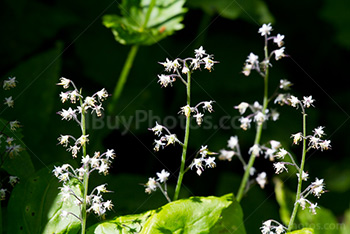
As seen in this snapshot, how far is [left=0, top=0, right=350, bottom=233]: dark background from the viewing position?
167cm

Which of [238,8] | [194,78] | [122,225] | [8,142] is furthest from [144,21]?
[122,225]

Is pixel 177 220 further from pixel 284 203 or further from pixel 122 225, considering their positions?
pixel 284 203

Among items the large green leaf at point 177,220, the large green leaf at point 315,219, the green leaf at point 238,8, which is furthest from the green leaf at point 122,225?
the green leaf at point 238,8

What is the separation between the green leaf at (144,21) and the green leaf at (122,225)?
30.2 inches

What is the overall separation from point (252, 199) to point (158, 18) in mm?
913

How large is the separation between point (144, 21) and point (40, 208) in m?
0.91

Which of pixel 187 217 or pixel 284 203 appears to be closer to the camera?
pixel 187 217

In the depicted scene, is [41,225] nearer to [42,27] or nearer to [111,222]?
[111,222]

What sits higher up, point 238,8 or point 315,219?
point 238,8

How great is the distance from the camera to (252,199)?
199 cm

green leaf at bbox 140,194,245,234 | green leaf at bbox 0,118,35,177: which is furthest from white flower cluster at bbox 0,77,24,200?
green leaf at bbox 140,194,245,234

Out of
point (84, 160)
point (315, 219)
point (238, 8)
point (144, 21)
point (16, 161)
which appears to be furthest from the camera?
point (238, 8)

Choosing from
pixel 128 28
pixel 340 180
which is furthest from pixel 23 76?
pixel 340 180

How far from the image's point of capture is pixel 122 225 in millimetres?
1088
